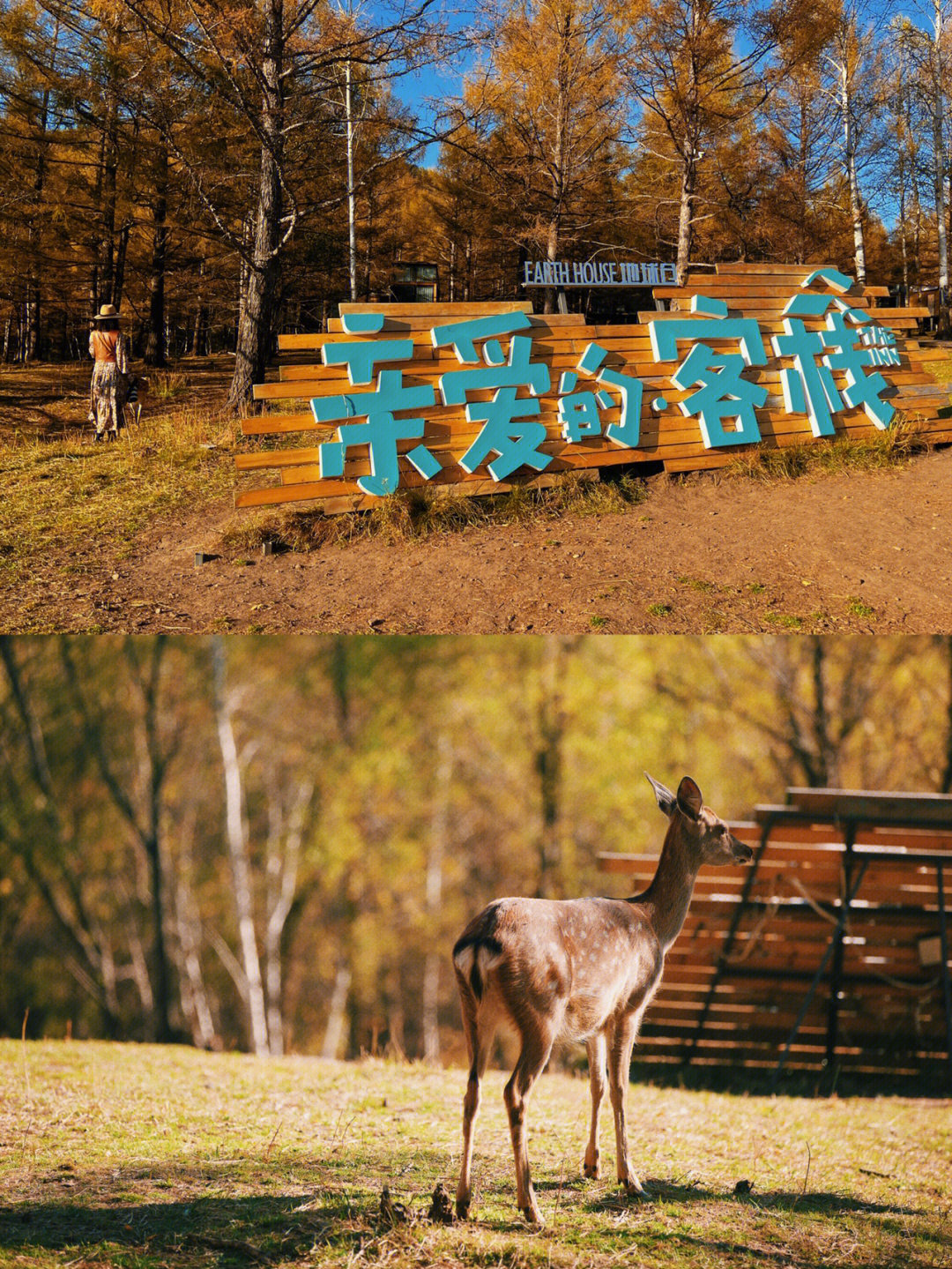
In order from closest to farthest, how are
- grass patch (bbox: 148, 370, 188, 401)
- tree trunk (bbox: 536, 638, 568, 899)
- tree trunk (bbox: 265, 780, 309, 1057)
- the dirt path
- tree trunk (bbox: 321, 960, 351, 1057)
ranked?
1. tree trunk (bbox: 536, 638, 568, 899)
2. tree trunk (bbox: 321, 960, 351, 1057)
3. tree trunk (bbox: 265, 780, 309, 1057)
4. the dirt path
5. grass patch (bbox: 148, 370, 188, 401)

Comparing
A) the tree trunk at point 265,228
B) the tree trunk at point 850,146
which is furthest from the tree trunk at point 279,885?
the tree trunk at point 850,146

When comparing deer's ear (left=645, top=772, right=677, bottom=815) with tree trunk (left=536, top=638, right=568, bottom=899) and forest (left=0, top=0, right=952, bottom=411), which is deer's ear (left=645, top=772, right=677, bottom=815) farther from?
forest (left=0, top=0, right=952, bottom=411)

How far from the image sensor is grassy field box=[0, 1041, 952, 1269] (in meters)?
3.24

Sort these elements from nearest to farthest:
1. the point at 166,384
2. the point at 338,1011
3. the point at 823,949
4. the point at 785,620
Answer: the point at 823,949
the point at 338,1011
the point at 785,620
the point at 166,384

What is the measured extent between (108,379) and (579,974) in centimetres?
1193

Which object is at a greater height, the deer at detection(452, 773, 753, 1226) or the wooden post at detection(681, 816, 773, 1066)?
the deer at detection(452, 773, 753, 1226)

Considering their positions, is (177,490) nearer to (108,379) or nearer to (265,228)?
(108,379)

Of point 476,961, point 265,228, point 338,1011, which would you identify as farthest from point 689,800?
point 265,228

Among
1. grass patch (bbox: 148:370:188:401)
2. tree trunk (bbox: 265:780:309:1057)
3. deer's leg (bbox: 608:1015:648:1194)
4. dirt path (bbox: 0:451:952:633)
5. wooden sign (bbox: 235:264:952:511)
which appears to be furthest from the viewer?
grass patch (bbox: 148:370:188:401)

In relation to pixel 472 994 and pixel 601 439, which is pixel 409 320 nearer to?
pixel 601 439

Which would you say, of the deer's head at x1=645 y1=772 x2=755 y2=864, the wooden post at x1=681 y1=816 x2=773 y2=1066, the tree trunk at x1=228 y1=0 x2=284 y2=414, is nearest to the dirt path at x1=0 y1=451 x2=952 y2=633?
the wooden post at x1=681 y1=816 x2=773 y2=1066

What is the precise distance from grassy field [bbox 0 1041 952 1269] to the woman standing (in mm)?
9710

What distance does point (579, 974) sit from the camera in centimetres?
336

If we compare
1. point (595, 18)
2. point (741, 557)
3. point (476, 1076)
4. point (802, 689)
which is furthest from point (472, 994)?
point (595, 18)
